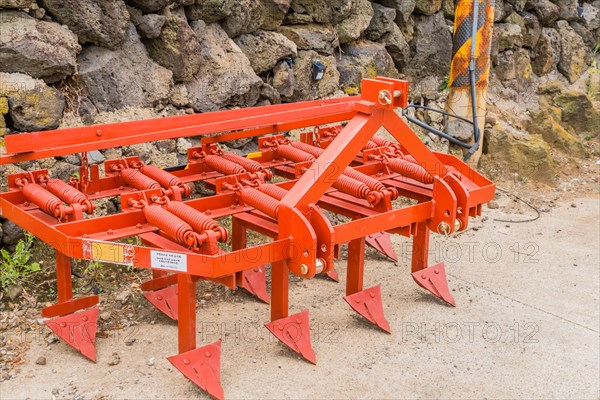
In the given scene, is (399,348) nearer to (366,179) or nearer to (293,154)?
(366,179)

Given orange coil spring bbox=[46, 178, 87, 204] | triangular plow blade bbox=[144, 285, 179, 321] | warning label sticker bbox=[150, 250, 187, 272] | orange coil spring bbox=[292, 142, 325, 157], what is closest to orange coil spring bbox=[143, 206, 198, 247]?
warning label sticker bbox=[150, 250, 187, 272]

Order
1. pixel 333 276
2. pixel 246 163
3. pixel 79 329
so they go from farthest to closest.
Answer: pixel 333 276 < pixel 246 163 < pixel 79 329

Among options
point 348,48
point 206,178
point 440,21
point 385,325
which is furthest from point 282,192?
point 440,21

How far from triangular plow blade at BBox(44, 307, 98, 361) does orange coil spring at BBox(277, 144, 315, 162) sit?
1550 mm

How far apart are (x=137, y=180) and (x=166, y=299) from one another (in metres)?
0.76

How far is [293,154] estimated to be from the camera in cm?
504

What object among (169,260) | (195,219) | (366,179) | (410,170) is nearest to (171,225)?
(195,219)

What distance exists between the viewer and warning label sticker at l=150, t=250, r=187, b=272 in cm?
355

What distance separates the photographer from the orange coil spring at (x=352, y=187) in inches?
173

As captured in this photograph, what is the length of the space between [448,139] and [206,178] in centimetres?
351

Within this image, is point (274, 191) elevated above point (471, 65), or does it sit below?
below

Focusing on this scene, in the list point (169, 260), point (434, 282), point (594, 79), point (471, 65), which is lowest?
point (434, 282)

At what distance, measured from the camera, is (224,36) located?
6215 millimetres

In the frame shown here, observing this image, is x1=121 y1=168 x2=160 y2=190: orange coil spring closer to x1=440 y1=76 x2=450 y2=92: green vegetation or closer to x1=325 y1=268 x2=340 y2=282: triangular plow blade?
x1=325 y1=268 x2=340 y2=282: triangular plow blade
